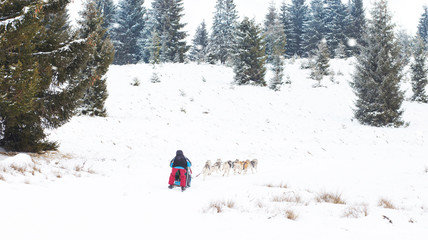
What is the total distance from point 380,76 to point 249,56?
474 inches

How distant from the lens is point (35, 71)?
6.38m

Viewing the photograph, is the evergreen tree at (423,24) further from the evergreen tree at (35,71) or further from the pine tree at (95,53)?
the evergreen tree at (35,71)

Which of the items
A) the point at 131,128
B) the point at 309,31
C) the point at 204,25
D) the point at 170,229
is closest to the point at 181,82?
the point at 131,128

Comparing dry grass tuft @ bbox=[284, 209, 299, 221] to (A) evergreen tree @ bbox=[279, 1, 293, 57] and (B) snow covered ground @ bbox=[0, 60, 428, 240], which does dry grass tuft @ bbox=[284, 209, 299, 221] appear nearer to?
(B) snow covered ground @ bbox=[0, 60, 428, 240]

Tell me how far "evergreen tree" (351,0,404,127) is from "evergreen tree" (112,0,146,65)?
40.1 metres

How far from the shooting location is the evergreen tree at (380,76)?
19422 mm

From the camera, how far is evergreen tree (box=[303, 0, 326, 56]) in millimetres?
50125

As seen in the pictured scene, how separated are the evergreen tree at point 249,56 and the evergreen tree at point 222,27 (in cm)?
1593

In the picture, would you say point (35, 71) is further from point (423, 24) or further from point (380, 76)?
point (423, 24)

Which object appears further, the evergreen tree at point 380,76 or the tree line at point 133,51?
the evergreen tree at point 380,76

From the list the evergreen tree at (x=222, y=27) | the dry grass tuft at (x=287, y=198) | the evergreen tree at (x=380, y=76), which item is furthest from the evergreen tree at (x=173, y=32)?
the dry grass tuft at (x=287, y=198)

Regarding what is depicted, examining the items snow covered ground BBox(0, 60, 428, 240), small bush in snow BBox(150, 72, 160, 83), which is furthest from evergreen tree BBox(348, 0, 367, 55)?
small bush in snow BBox(150, 72, 160, 83)

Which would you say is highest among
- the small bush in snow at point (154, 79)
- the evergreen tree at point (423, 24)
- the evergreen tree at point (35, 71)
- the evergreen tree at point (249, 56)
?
the evergreen tree at point (423, 24)

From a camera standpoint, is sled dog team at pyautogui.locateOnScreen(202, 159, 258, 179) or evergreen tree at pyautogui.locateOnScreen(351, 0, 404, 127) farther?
evergreen tree at pyautogui.locateOnScreen(351, 0, 404, 127)
